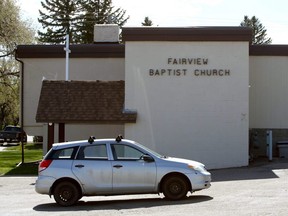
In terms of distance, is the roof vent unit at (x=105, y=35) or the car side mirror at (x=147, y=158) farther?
the roof vent unit at (x=105, y=35)

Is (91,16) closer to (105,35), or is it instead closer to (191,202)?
(105,35)

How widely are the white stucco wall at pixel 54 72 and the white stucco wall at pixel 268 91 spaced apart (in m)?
7.51

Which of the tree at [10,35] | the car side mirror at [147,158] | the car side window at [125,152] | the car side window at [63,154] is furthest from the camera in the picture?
the tree at [10,35]

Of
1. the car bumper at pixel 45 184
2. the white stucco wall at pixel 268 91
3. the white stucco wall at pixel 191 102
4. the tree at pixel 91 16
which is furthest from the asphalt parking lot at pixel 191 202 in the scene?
the tree at pixel 91 16

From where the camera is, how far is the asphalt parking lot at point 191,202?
42.4 feet

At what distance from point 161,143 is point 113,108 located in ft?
8.58

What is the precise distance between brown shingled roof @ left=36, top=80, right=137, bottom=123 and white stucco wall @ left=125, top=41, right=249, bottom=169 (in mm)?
706

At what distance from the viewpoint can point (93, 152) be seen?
15.3m

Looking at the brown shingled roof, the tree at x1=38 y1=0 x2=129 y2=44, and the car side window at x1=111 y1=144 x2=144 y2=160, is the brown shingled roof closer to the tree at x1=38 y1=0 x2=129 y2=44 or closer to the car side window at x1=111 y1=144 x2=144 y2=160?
the car side window at x1=111 y1=144 x2=144 y2=160

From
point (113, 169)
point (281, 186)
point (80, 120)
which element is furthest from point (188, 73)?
point (113, 169)

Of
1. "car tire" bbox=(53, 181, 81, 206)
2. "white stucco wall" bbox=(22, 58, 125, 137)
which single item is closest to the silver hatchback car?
"car tire" bbox=(53, 181, 81, 206)

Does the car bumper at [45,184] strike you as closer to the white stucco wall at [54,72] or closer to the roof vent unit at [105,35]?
the white stucco wall at [54,72]

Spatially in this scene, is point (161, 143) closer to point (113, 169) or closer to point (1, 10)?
point (113, 169)

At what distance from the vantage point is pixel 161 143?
25.7 metres
